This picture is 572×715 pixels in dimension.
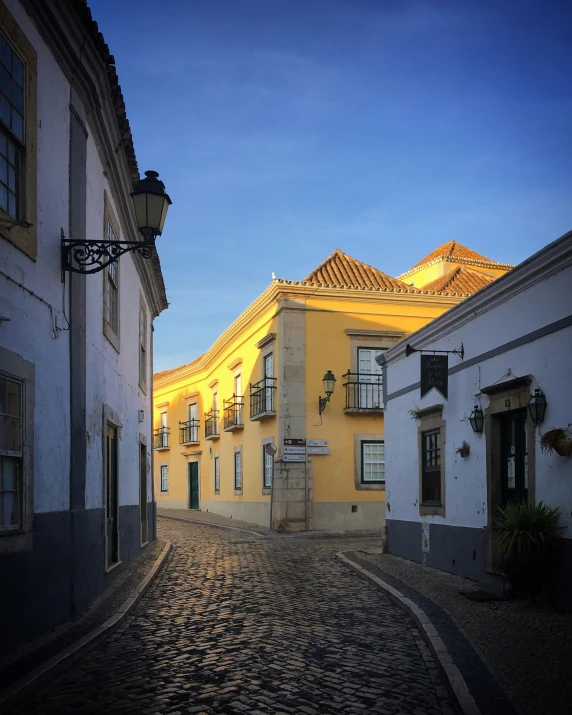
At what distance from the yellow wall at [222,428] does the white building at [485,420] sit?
A: 9.15m

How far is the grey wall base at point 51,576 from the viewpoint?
6.26 meters

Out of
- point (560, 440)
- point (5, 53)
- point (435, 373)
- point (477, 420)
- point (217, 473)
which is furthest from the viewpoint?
point (217, 473)

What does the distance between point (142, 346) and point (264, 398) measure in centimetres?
733

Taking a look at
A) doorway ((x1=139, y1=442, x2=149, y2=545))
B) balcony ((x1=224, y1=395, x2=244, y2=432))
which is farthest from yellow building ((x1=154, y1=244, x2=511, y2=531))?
doorway ((x1=139, y1=442, x2=149, y2=545))

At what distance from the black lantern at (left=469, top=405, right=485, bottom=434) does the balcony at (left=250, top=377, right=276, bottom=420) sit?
39.7ft

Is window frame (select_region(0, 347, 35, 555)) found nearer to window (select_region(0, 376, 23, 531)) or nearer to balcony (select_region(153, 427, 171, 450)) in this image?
window (select_region(0, 376, 23, 531))

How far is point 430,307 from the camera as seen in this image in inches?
933

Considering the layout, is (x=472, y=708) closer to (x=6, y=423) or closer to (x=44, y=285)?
(x=6, y=423)

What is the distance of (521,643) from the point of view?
6730 mm

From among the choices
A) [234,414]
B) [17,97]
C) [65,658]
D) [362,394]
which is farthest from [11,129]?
[234,414]

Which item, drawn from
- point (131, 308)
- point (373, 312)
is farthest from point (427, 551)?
point (373, 312)

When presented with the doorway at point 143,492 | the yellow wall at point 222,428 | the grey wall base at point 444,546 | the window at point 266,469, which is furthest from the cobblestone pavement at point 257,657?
the yellow wall at point 222,428

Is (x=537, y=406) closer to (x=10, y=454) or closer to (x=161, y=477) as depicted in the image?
(x=10, y=454)

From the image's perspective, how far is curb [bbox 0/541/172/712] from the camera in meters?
5.16
